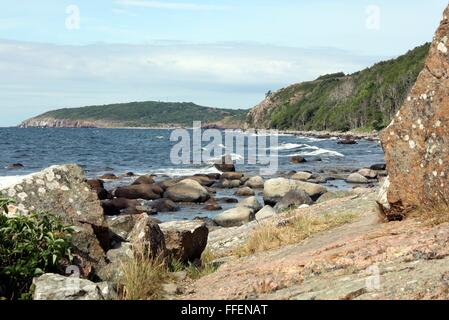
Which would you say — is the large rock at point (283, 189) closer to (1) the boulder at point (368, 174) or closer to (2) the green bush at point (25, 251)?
(1) the boulder at point (368, 174)

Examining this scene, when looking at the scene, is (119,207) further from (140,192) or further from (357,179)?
(357,179)

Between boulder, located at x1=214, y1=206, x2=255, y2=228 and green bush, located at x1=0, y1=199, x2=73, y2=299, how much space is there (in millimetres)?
13583

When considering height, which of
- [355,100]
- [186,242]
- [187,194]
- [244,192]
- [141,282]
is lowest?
[244,192]

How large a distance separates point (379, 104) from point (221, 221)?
104 m

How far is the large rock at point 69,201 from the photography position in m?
7.10

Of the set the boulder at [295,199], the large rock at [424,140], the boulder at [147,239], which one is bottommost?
the boulder at [295,199]

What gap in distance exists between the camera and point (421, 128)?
731cm

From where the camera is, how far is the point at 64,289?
5.13 metres

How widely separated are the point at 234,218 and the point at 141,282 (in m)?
13.9

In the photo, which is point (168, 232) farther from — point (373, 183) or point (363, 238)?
point (373, 183)

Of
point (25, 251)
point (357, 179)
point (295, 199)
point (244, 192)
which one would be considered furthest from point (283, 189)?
point (25, 251)

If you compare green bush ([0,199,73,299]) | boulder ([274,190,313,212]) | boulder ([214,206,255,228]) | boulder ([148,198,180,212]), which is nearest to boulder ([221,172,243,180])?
boulder ([148,198,180,212])

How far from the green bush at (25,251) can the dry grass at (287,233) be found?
3220 millimetres

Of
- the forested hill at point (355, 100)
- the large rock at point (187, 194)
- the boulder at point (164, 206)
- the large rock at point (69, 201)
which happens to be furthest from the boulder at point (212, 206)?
the forested hill at point (355, 100)
